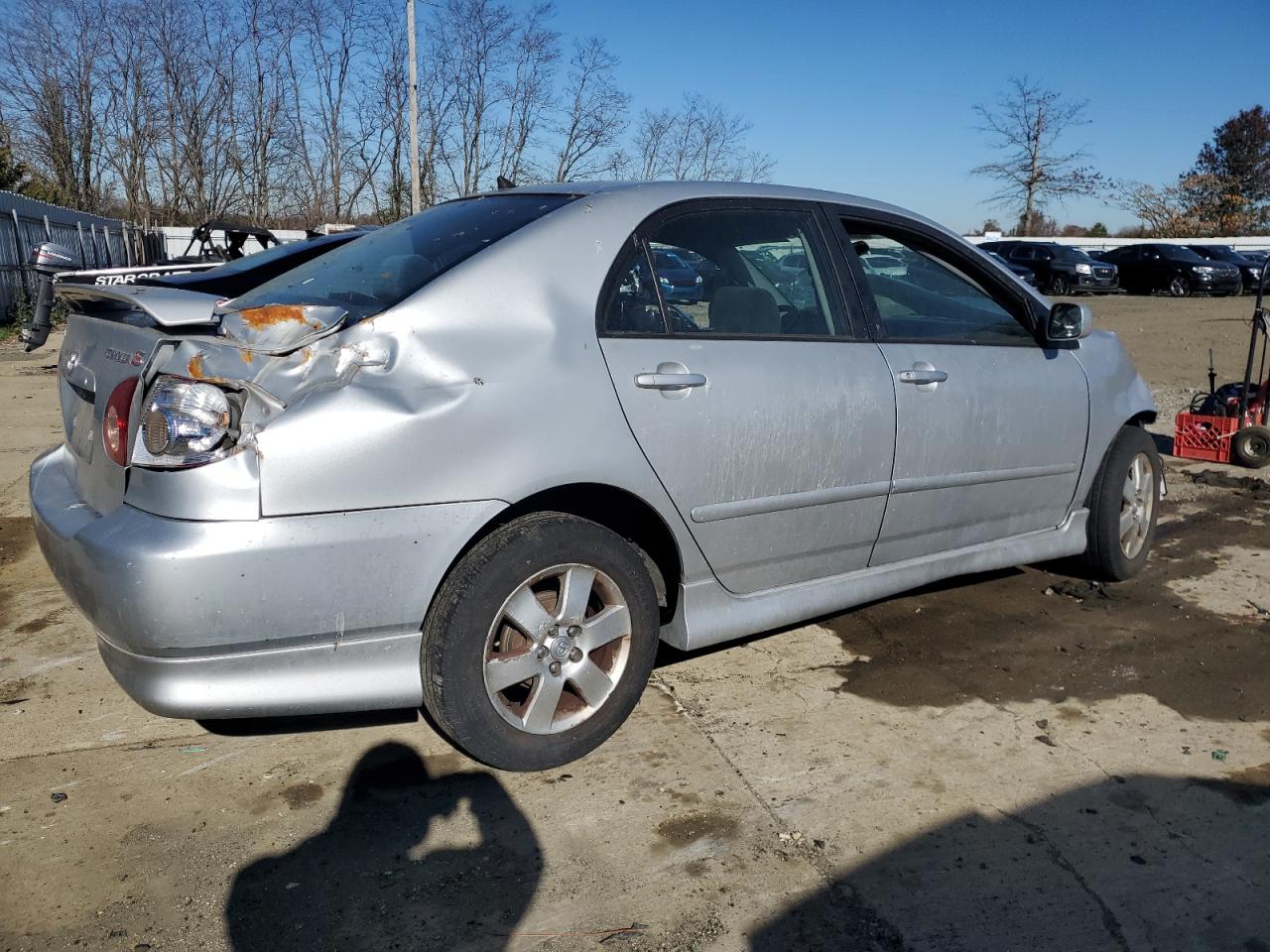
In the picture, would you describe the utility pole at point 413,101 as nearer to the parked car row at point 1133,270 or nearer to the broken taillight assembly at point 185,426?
the parked car row at point 1133,270

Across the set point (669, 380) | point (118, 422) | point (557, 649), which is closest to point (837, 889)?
point (557, 649)

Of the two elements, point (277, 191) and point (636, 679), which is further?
point (277, 191)

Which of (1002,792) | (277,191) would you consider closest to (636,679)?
(1002,792)

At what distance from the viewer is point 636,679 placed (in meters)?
3.11

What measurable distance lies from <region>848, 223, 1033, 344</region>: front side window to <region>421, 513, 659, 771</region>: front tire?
4.85 feet

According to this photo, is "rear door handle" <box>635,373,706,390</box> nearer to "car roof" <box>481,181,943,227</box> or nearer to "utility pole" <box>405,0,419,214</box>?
"car roof" <box>481,181,943,227</box>

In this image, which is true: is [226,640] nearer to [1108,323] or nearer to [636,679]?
[636,679]

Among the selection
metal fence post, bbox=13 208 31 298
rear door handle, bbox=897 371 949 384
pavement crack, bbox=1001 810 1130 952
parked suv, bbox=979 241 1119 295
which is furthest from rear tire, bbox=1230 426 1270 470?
parked suv, bbox=979 241 1119 295

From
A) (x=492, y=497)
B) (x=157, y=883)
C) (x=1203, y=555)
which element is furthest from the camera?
(x=1203, y=555)

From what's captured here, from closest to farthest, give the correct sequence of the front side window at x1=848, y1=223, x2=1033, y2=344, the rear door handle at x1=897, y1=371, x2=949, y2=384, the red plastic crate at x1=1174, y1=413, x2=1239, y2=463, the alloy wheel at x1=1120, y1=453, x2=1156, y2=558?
1. the rear door handle at x1=897, y1=371, x2=949, y2=384
2. the front side window at x1=848, y1=223, x2=1033, y2=344
3. the alloy wheel at x1=1120, y1=453, x2=1156, y2=558
4. the red plastic crate at x1=1174, y1=413, x2=1239, y2=463

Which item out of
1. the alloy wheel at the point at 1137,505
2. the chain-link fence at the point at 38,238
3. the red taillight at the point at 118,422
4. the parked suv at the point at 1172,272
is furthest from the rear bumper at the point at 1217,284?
the red taillight at the point at 118,422

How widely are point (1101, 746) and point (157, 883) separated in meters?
2.69

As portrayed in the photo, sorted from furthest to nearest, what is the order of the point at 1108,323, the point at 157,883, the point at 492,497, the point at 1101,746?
the point at 1108,323, the point at 1101,746, the point at 492,497, the point at 157,883

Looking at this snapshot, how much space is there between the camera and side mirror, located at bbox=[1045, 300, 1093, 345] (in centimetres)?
407
